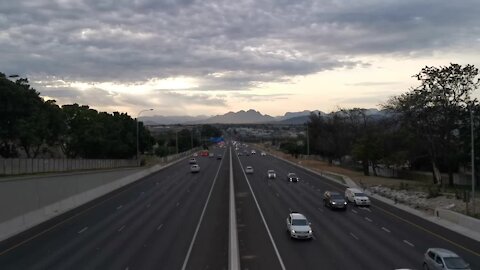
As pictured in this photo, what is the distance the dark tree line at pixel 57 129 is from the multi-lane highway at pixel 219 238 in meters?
16.5

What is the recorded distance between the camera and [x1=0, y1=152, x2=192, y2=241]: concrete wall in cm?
3509

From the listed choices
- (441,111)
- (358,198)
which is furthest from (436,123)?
(358,198)

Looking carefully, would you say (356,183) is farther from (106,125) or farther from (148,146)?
(148,146)

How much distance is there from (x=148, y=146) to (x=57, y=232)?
276ft

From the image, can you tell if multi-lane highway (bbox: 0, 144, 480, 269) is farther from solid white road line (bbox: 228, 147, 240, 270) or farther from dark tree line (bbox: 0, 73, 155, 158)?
dark tree line (bbox: 0, 73, 155, 158)

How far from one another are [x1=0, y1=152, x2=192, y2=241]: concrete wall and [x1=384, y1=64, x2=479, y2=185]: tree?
133ft

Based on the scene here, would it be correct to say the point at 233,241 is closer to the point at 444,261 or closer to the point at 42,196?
the point at 444,261

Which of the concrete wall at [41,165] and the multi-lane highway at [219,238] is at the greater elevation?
the concrete wall at [41,165]

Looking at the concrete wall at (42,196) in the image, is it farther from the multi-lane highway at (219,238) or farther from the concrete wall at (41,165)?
the concrete wall at (41,165)

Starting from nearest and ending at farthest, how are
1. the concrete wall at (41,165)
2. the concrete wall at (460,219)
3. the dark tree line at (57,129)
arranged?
the concrete wall at (460,219) < the concrete wall at (41,165) < the dark tree line at (57,129)

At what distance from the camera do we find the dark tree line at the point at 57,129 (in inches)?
2408

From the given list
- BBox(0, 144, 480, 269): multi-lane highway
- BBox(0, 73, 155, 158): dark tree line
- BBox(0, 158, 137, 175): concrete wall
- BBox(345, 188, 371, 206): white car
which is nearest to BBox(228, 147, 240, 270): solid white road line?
BBox(0, 144, 480, 269): multi-lane highway

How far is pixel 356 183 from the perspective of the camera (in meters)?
65.9

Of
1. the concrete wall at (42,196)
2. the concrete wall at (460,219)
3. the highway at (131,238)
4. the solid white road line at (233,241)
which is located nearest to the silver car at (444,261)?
the solid white road line at (233,241)
